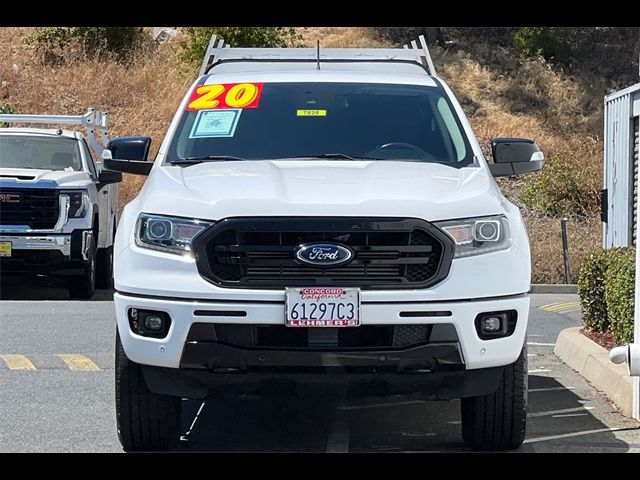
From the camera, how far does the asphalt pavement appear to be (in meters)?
6.65

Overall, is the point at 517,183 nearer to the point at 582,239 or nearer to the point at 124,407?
the point at 582,239

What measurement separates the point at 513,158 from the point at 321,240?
183cm

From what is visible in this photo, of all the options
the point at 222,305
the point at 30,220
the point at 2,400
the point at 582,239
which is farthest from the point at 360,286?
the point at 582,239

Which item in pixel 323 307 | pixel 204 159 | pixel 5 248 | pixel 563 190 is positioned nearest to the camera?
pixel 323 307

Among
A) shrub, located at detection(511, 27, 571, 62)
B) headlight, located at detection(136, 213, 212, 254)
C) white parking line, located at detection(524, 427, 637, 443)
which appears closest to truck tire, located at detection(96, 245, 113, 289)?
white parking line, located at detection(524, 427, 637, 443)

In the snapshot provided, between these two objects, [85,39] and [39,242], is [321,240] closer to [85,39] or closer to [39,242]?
[39,242]

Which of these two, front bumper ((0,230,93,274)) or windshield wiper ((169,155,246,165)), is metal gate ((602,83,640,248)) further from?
windshield wiper ((169,155,246,165))

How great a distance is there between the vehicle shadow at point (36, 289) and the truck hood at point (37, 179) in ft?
4.82

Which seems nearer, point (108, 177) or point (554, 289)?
point (108, 177)

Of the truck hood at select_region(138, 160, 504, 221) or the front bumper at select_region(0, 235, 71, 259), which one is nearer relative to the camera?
the truck hood at select_region(138, 160, 504, 221)

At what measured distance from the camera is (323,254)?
226 inches

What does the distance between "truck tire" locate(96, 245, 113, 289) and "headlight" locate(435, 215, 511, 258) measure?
421 inches

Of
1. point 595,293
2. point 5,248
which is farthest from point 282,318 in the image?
point 5,248
